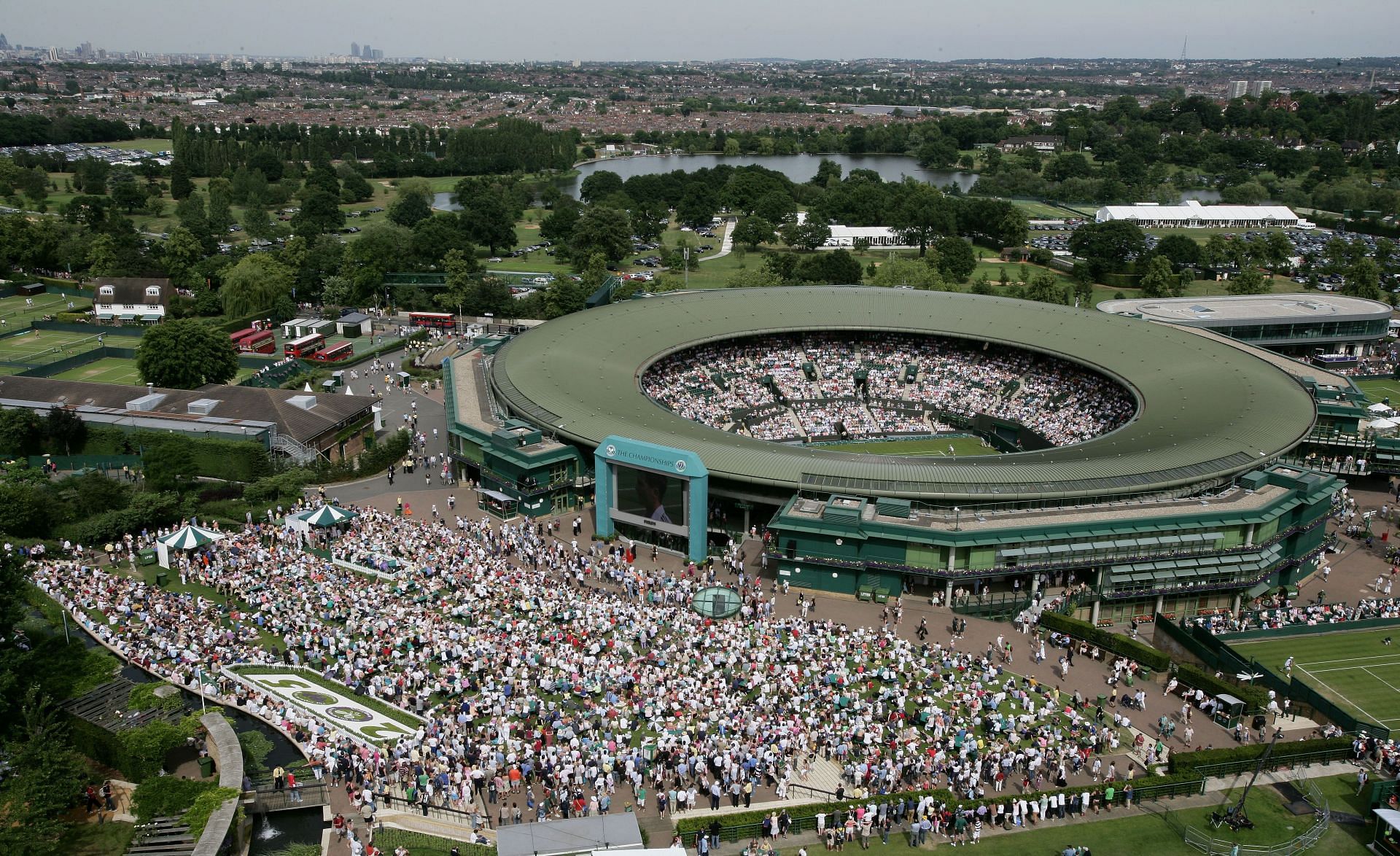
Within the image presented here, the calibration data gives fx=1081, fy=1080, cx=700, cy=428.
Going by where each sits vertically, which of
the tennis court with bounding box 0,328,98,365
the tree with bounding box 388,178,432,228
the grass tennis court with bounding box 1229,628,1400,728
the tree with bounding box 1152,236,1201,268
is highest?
the tree with bounding box 388,178,432,228

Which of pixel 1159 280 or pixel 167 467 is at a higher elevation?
pixel 1159 280

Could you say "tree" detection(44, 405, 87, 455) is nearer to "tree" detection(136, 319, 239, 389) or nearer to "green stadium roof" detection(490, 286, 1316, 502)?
"tree" detection(136, 319, 239, 389)

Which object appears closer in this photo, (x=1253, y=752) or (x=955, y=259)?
(x=1253, y=752)

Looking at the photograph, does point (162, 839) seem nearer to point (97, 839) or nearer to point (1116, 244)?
point (97, 839)

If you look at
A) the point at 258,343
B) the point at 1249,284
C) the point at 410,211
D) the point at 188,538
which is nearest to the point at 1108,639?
the point at 188,538

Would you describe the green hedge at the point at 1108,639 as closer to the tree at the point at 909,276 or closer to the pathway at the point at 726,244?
the tree at the point at 909,276

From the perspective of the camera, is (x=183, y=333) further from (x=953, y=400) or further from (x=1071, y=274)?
(x=1071, y=274)

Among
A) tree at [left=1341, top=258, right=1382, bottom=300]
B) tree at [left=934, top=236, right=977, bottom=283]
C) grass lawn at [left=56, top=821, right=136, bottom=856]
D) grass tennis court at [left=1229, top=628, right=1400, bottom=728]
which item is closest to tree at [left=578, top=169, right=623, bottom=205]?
tree at [left=934, top=236, right=977, bottom=283]
